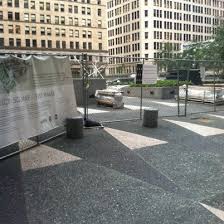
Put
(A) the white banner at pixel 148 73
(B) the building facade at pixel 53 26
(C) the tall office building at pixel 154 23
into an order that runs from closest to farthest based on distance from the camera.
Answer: (A) the white banner at pixel 148 73 → (B) the building facade at pixel 53 26 → (C) the tall office building at pixel 154 23

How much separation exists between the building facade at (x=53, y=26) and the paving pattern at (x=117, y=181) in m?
91.4

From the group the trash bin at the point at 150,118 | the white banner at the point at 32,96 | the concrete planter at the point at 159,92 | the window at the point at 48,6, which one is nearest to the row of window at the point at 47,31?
the window at the point at 48,6

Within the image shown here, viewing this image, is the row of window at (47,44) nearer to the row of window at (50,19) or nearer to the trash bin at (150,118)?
the row of window at (50,19)

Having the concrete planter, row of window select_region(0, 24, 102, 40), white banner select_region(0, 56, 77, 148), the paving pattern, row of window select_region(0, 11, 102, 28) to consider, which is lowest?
the paving pattern

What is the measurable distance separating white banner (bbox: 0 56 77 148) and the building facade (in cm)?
9021

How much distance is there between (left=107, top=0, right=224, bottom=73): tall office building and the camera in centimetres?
14200

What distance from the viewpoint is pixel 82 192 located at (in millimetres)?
5930

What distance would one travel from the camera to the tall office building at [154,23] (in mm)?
142000

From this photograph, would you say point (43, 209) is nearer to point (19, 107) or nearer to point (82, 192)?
point (82, 192)

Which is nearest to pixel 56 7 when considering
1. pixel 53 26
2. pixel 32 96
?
pixel 53 26

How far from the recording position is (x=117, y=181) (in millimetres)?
6484

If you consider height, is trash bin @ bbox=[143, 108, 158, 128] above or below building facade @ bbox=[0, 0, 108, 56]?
below

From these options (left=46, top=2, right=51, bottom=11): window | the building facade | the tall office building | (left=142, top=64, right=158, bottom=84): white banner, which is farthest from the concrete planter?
the tall office building

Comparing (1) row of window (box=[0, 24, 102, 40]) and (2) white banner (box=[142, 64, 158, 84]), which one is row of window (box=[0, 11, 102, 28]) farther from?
(2) white banner (box=[142, 64, 158, 84])
